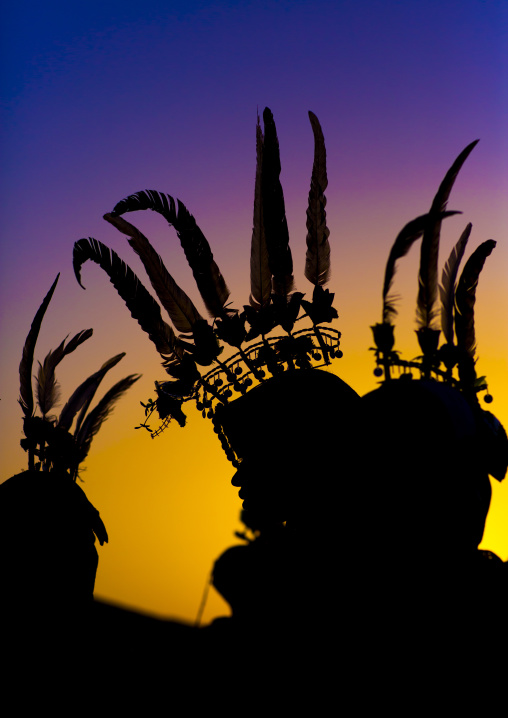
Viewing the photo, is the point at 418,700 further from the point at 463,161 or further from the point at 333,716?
the point at 463,161

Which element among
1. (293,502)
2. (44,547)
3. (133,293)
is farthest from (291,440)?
(44,547)

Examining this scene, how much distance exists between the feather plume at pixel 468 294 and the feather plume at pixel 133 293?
4.43 feet

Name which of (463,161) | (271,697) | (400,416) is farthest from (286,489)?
(463,161)

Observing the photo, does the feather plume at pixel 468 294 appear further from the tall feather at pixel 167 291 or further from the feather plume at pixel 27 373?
the feather plume at pixel 27 373

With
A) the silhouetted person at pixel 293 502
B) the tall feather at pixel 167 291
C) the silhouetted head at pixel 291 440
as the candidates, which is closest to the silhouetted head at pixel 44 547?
the silhouetted person at pixel 293 502

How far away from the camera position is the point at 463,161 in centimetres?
262

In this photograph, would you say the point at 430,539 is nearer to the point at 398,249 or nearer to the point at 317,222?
the point at 398,249

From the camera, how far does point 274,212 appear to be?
299 centimetres

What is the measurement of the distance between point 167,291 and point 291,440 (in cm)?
103

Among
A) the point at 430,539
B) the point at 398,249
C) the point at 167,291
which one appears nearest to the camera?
the point at 430,539

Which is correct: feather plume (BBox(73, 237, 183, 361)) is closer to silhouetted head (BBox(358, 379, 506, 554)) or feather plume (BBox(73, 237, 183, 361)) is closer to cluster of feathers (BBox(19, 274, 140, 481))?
cluster of feathers (BBox(19, 274, 140, 481))

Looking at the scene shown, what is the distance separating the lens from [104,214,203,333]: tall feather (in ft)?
10.5

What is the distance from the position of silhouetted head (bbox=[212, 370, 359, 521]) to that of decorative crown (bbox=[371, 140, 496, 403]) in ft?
0.94

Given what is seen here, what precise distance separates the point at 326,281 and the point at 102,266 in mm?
1111
